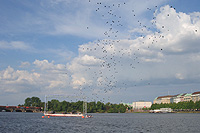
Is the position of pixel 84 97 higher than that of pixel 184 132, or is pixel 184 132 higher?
pixel 84 97

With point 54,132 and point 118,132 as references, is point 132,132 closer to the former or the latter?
point 118,132

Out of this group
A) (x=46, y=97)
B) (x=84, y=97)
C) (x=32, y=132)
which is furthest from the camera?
(x=46, y=97)

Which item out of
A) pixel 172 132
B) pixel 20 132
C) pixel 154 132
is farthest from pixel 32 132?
pixel 172 132

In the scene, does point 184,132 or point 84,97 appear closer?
point 184,132

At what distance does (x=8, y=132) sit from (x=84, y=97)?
8945 cm

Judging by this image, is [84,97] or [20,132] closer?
[20,132]

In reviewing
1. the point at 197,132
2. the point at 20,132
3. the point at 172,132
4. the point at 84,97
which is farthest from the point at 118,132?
the point at 84,97

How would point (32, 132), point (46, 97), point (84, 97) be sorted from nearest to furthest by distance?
point (32, 132) < point (84, 97) < point (46, 97)

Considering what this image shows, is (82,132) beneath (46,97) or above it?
beneath

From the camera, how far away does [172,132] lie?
83.4 m

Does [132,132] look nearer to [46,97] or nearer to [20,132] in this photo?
[20,132]

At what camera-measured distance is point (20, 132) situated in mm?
82875

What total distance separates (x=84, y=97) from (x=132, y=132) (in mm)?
88156

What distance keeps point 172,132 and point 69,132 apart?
34.4 m
